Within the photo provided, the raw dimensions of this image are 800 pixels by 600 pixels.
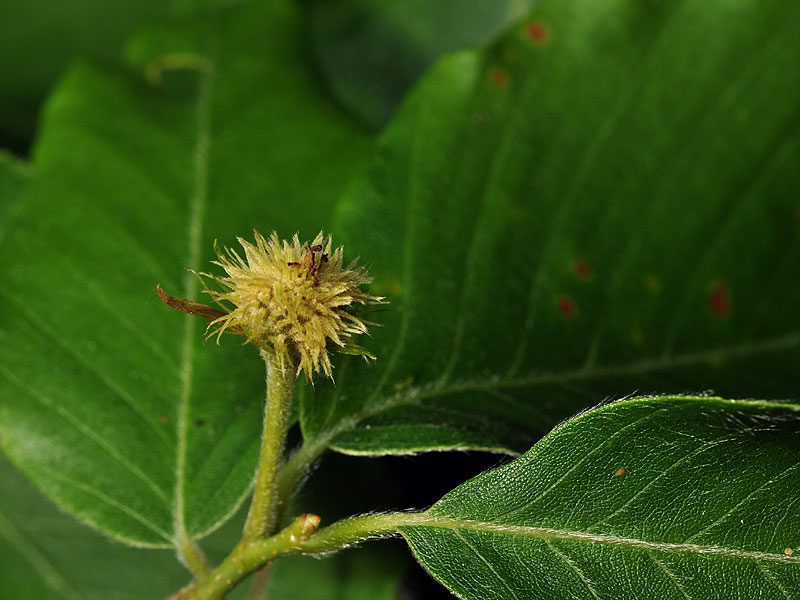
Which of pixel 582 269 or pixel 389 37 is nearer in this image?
pixel 582 269

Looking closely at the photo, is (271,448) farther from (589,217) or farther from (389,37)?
(389,37)

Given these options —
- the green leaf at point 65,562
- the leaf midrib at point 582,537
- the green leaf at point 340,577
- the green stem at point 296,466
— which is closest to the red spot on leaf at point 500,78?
Answer: the green stem at point 296,466

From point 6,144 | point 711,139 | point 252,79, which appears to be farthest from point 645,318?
point 6,144

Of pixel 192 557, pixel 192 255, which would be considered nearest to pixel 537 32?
pixel 192 255

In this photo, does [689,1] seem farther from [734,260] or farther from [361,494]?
[361,494]

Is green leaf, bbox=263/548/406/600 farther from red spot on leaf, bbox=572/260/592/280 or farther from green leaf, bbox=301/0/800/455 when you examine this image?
red spot on leaf, bbox=572/260/592/280

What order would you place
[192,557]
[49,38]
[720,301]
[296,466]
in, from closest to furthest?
[296,466] < [192,557] < [720,301] < [49,38]
